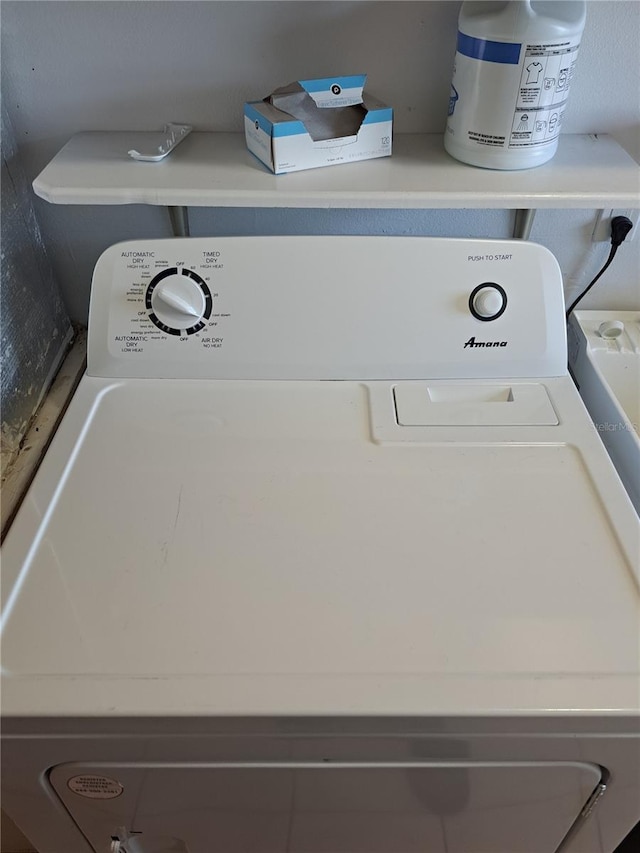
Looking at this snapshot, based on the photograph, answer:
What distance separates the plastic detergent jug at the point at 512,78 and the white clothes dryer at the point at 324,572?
151 mm

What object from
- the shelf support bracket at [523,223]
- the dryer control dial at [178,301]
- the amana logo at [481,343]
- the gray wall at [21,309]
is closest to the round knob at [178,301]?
the dryer control dial at [178,301]

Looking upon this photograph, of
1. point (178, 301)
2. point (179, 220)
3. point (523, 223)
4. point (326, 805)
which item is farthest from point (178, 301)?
point (326, 805)

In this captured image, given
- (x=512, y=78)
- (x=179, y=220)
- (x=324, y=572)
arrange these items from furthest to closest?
1. (x=179, y=220)
2. (x=512, y=78)
3. (x=324, y=572)

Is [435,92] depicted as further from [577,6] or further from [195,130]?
[195,130]

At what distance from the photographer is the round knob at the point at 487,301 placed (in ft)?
3.37

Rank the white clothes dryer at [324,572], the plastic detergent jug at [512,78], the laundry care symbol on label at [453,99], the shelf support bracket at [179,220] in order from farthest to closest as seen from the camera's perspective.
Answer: the shelf support bracket at [179,220], the laundry care symbol on label at [453,99], the plastic detergent jug at [512,78], the white clothes dryer at [324,572]

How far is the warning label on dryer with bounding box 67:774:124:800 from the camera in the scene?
0.79m

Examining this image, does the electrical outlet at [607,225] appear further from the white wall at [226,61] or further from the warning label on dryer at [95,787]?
the warning label on dryer at [95,787]

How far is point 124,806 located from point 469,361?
78 cm

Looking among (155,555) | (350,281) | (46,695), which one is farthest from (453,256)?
(46,695)

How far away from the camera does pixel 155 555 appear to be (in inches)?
31.8

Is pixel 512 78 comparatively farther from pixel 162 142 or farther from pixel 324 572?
pixel 324 572

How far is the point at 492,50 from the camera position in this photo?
2.89 feet

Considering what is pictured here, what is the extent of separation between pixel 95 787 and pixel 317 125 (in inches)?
Result: 36.7
